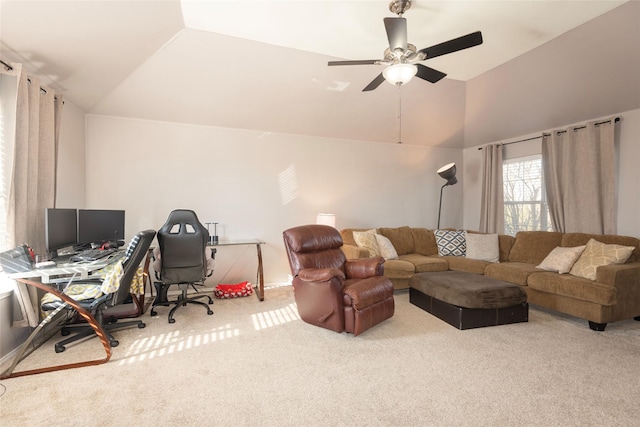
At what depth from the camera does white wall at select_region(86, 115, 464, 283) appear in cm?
394

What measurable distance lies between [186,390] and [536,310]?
12.2 ft

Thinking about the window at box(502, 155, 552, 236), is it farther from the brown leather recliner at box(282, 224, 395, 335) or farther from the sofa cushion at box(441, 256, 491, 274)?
the brown leather recliner at box(282, 224, 395, 335)

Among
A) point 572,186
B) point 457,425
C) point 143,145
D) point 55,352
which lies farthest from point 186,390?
point 572,186

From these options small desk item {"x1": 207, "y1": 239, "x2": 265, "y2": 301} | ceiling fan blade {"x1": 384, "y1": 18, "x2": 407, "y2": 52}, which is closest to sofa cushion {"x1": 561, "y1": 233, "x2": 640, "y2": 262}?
ceiling fan blade {"x1": 384, "y1": 18, "x2": 407, "y2": 52}

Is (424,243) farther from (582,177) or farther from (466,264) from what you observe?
(582,177)

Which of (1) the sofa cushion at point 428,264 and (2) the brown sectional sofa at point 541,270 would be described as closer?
(2) the brown sectional sofa at point 541,270

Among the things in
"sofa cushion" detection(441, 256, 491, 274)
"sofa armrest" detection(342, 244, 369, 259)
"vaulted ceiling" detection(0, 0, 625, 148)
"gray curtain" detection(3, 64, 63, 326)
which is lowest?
"sofa cushion" detection(441, 256, 491, 274)

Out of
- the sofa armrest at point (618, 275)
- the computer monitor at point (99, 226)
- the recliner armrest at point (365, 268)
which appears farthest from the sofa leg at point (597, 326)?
the computer monitor at point (99, 226)

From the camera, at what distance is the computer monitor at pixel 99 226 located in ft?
9.97

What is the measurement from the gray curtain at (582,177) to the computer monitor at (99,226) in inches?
224

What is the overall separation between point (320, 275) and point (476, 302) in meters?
1.53

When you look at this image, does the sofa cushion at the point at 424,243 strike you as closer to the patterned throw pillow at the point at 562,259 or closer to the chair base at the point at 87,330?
the patterned throw pillow at the point at 562,259

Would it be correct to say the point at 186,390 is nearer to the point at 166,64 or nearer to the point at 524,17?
the point at 166,64

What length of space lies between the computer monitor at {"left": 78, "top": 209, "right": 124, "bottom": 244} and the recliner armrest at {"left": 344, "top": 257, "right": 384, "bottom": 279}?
2653 millimetres
